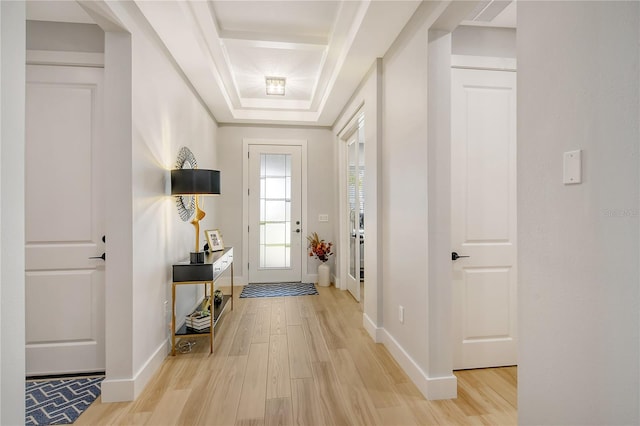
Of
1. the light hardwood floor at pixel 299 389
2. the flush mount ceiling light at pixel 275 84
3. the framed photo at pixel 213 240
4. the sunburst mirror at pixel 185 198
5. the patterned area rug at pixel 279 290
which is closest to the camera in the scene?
the light hardwood floor at pixel 299 389

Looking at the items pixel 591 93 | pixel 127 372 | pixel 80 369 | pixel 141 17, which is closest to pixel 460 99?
pixel 591 93

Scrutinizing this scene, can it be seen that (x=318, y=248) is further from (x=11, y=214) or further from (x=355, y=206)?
(x=11, y=214)

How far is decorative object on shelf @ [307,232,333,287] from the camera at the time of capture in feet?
16.2

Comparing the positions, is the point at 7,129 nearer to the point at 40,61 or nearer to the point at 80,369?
the point at 40,61

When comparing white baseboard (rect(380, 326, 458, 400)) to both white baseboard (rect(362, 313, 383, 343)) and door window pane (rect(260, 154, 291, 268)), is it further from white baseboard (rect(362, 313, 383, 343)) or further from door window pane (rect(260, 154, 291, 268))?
door window pane (rect(260, 154, 291, 268))

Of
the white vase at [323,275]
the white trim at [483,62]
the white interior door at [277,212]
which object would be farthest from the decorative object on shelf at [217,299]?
the white trim at [483,62]

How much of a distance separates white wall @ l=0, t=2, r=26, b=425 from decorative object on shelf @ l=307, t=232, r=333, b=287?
402 cm

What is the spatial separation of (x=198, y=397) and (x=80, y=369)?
3.29ft

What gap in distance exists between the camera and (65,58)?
7.29ft

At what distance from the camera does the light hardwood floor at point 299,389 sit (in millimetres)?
1798

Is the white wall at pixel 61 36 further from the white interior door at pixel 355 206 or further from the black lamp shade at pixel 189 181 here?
the white interior door at pixel 355 206

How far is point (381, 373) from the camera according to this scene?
2287mm

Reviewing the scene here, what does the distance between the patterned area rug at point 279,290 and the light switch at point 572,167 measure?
3.77 meters

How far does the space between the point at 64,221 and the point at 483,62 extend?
10.8ft
